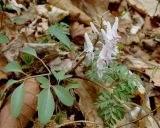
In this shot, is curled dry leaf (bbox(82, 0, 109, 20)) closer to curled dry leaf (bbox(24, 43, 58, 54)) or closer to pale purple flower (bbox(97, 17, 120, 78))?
curled dry leaf (bbox(24, 43, 58, 54))

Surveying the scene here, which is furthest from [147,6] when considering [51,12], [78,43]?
[78,43]

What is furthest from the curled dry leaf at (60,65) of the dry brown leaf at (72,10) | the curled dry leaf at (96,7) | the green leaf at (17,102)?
the curled dry leaf at (96,7)

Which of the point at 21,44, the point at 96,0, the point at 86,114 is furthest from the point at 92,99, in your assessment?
the point at 96,0

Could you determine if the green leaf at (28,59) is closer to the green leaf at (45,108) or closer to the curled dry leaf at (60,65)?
the curled dry leaf at (60,65)

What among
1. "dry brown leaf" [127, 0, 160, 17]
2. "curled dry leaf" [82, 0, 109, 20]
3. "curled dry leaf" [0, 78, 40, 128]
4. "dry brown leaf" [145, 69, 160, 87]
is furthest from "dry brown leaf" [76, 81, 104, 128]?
"dry brown leaf" [127, 0, 160, 17]

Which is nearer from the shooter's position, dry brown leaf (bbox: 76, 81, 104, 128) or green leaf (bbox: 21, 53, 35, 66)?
dry brown leaf (bbox: 76, 81, 104, 128)

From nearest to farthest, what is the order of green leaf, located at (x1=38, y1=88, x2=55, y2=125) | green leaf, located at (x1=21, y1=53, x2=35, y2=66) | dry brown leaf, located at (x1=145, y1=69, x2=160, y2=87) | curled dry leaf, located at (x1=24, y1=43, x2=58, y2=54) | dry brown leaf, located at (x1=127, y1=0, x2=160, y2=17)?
green leaf, located at (x1=38, y1=88, x2=55, y2=125) < green leaf, located at (x1=21, y1=53, x2=35, y2=66) < curled dry leaf, located at (x1=24, y1=43, x2=58, y2=54) < dry brown leaf, located at (x1=145, y1=69, x2=160, y2=87) < dry brown leaf, located at (x1=127, y1=0, x2=160, y2=17)
